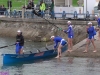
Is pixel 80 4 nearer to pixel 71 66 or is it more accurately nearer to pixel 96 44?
pixel 96 44

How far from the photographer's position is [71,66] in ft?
90.8

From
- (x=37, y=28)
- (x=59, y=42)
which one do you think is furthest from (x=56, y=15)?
(x=59, y=42)

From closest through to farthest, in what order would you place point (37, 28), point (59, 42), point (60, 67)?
point (60, 67)
point (59, 42)
point (37, 28)

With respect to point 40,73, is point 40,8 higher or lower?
higher

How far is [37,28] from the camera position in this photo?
43125mm

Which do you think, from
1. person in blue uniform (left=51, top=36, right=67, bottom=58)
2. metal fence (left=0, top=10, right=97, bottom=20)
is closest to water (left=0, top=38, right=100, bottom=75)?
person in blue uniform (left=51, top=36, right=67, bottom=58)

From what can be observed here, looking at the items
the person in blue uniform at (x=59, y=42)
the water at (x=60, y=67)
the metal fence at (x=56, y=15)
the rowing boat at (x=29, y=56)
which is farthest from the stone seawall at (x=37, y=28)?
the water at (x=60, y=67)

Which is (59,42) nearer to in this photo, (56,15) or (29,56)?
(29,56)

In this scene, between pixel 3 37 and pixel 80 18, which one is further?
pixel 3 37

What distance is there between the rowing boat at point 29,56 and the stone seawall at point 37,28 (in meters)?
8.60

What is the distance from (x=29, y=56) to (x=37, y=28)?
13.4m

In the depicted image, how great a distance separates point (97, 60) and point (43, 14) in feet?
47.5

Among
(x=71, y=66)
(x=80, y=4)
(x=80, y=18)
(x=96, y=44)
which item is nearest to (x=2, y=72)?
(x=71, y=66)

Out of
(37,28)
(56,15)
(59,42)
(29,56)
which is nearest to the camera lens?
(29,56)
